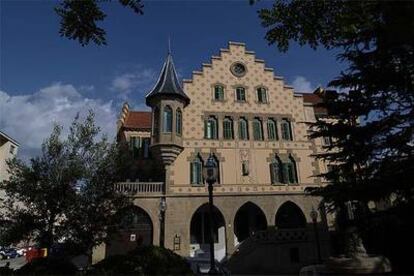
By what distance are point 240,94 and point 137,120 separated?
36.2ft

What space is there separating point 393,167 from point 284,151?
17839 mm

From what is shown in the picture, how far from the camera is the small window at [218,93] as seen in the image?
105ft

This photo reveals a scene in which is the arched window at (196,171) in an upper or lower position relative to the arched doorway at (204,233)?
upper

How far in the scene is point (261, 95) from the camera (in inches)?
1304

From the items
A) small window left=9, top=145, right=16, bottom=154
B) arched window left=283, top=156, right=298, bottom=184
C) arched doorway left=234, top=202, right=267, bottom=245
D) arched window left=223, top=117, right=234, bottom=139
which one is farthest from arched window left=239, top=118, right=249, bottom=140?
small window left=9, top=145, right=16, bottom=154

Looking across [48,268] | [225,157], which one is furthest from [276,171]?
[48,268]

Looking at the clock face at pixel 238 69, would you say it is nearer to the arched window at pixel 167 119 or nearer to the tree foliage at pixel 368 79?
the arched window at pixel 167 119

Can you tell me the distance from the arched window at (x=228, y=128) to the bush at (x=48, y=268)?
20613 mm

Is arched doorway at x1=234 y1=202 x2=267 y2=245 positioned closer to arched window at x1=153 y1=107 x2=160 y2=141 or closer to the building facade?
the building facade

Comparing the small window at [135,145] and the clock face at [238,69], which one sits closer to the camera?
the small window at [135,145]

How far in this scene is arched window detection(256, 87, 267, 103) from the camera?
33.0m

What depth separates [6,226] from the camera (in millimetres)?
15523

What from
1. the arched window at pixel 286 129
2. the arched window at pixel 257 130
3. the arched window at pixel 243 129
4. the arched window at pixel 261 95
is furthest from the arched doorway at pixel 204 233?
the arched window at pixel 261 95

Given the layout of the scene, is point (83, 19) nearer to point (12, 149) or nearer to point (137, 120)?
point (137, 120)
